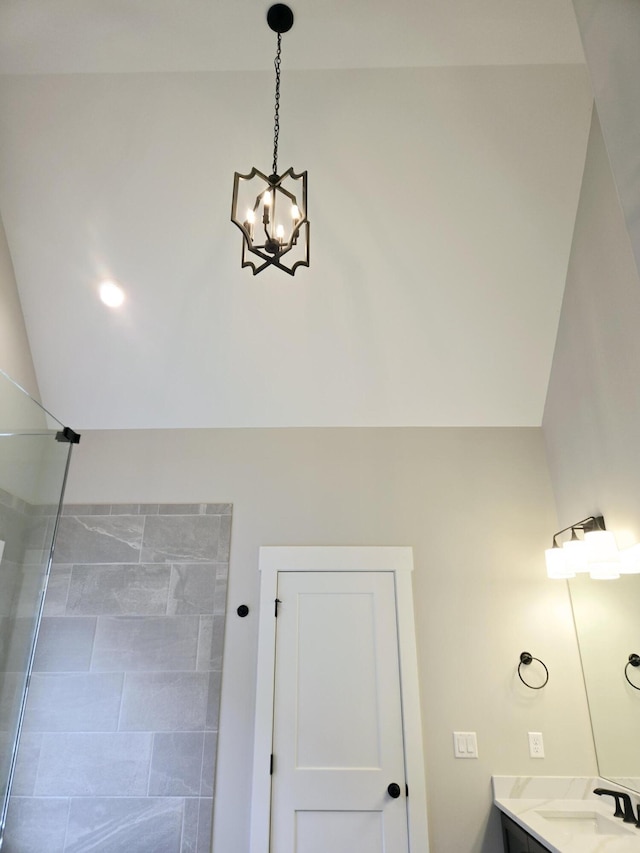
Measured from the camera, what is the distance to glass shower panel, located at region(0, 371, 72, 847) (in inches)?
65.8

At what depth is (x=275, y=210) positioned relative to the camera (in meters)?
1.87

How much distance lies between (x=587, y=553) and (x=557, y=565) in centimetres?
33

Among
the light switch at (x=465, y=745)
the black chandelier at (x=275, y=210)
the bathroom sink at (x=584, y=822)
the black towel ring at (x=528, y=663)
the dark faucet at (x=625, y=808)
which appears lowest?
the bathroom sink at (x=584, y=822)

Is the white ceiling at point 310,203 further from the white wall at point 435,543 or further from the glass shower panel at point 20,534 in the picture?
the glass shower panel at point 20,534

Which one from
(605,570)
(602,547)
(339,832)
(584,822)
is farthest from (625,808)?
(339,832)

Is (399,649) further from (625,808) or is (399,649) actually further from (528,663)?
(625,808)

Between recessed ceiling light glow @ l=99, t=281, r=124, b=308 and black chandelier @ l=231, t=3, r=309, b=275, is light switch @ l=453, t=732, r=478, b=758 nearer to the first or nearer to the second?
black chandelier @ l=231, t=3, r=309, b=275

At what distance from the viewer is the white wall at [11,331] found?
108 inches

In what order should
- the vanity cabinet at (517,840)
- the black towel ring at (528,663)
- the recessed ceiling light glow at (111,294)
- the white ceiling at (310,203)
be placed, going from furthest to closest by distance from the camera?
the recessed ceiling light glow at (111,294)
the black towel ring at (528,663)
the white ceiling at (310,203)
the vanity cabinet at (517,840)

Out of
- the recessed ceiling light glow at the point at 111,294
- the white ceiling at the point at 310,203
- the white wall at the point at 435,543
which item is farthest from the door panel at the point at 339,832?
the recessed ceiling light glow at the point at 111,294

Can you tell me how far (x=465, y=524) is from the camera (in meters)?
2.97

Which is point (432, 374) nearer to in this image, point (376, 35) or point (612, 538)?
point (612, 538)

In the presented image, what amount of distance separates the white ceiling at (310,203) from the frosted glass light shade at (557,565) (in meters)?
0.85

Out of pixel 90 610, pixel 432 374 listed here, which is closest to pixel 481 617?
pixel 432 374
